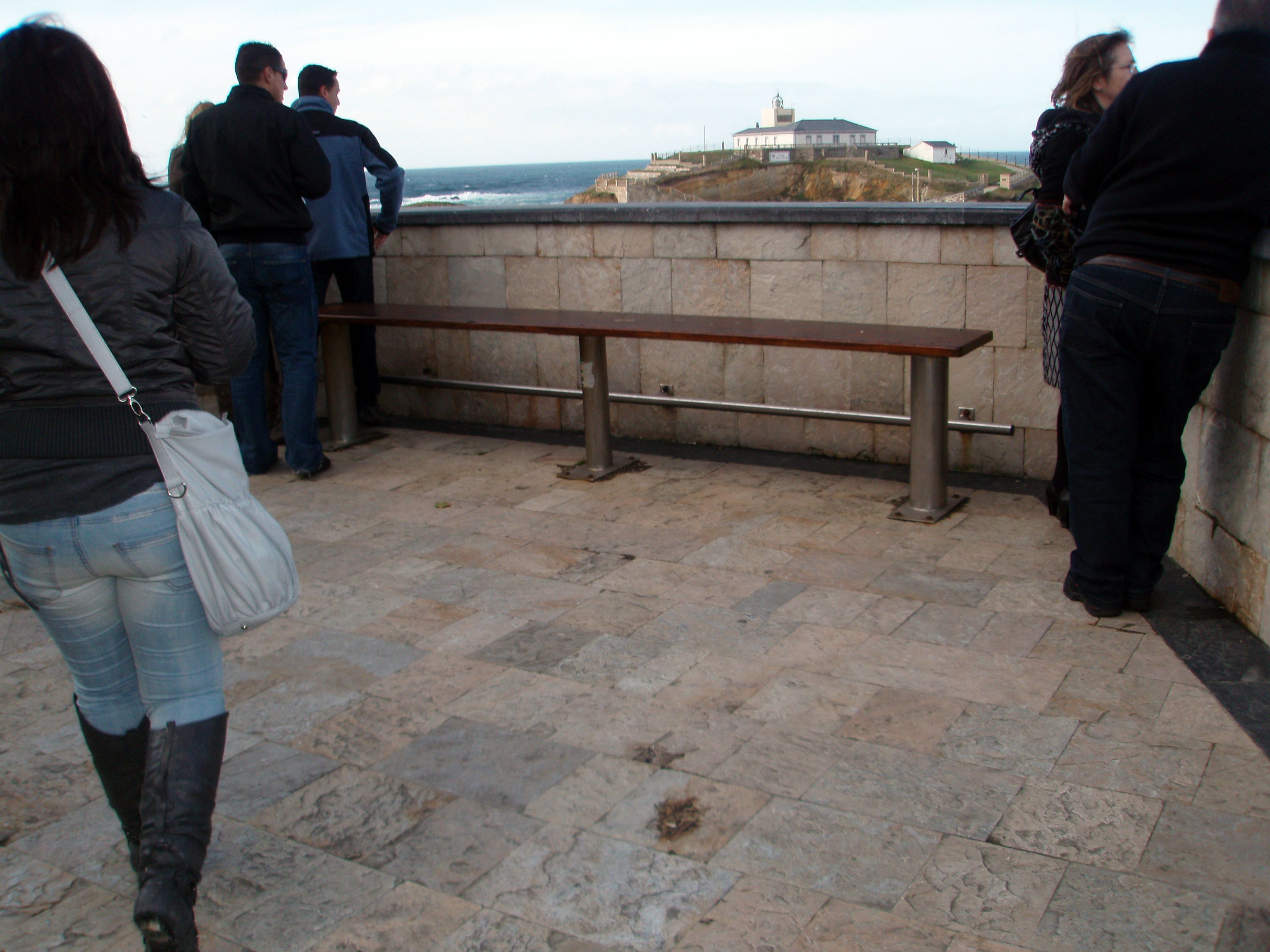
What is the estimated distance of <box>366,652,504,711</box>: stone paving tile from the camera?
360 cm

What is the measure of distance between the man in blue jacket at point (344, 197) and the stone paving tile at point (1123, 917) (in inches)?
207

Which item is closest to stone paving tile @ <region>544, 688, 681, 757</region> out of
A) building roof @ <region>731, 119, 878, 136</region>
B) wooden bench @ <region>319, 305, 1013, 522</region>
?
wooden bench @ <region>319, 305, 1013, 522</region>

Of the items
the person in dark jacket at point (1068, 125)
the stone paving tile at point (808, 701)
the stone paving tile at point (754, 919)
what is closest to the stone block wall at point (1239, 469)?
the person in dark jacket at point (1068, 125)

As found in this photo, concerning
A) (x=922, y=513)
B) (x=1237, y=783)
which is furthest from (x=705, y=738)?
(x=922, y=513)

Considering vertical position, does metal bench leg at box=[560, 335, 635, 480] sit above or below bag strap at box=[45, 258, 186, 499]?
below

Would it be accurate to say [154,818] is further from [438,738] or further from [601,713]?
[601,713]

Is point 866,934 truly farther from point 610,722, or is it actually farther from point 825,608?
point 825,608

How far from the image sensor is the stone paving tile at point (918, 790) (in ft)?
9.23

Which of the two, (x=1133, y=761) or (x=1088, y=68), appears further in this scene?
(x=1088, y=68)

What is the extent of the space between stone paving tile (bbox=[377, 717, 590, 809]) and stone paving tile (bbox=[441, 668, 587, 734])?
57 millimetres

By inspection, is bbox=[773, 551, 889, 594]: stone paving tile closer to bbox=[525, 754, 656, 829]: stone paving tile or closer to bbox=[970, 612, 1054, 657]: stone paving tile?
bbox=[970, 612, 1054, 657]: stone paving tile

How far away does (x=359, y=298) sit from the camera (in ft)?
23.2

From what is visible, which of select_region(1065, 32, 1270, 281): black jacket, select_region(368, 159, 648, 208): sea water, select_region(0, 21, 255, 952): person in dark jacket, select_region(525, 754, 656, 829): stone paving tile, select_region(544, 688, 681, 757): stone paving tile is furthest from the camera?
select_region(368, 159, 648, 208): sea water

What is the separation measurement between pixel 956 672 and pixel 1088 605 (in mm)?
739
